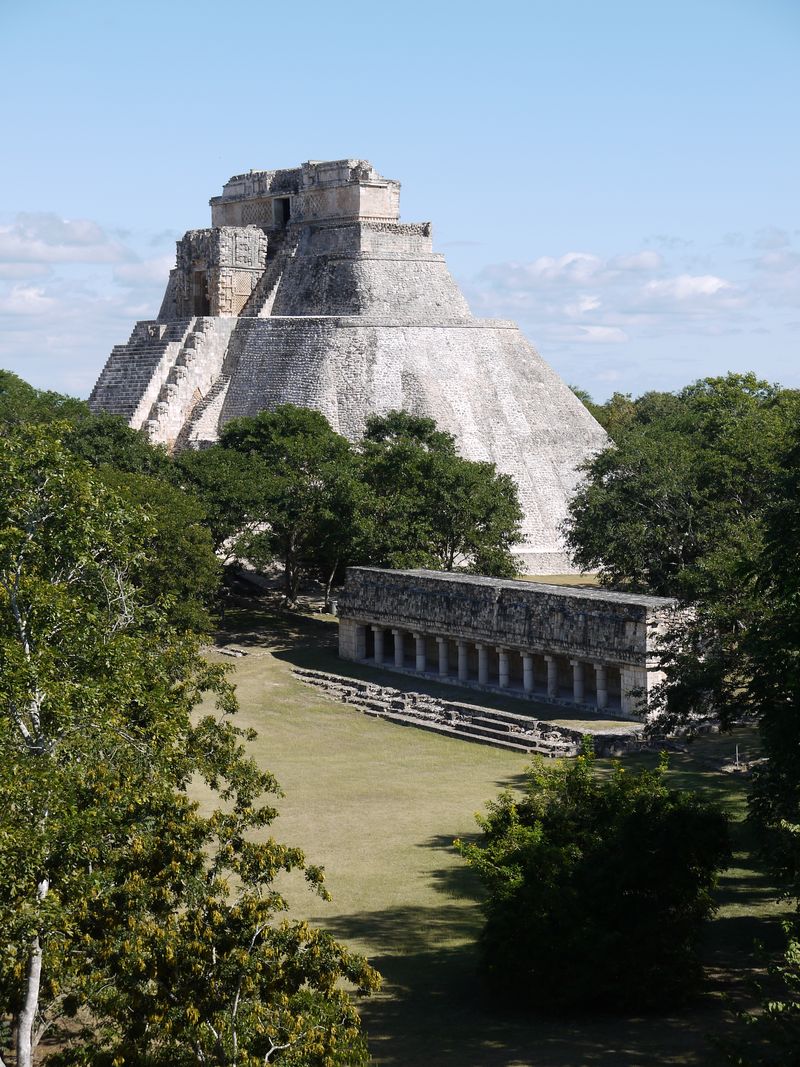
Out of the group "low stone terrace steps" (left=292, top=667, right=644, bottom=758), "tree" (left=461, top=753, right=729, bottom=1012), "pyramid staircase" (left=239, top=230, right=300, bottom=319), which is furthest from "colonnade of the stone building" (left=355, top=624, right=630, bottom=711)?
"pyramid staircase" (left=239, top=230, right=300, bottom=319)

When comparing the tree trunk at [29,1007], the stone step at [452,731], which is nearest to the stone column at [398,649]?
the stone step at [452,731]

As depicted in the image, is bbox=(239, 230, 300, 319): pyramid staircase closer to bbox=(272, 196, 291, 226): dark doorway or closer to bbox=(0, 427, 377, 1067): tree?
bbox=(272, 196, 291, 226): dark doorway

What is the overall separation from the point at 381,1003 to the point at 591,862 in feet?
8.67

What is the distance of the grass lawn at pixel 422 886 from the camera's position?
561 inches

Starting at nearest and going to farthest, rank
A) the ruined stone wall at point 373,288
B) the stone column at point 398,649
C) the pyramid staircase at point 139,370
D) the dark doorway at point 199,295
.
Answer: the stone column at point 398,649, the pyramid staircase at point 139,370, the ruined stone wall at point 373,288, the dark doorway at point 199,295

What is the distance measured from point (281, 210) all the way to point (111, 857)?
4932cm

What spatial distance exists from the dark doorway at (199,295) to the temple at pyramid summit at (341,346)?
56mm

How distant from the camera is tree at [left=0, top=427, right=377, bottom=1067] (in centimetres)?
1155

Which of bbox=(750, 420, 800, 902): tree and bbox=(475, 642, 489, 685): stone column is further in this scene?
bbox=(475, 642, 489, 685): stone column

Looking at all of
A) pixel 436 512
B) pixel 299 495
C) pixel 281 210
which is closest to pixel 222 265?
pixel 281 210

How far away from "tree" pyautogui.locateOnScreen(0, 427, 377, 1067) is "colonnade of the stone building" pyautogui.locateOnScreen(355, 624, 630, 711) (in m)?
15.2

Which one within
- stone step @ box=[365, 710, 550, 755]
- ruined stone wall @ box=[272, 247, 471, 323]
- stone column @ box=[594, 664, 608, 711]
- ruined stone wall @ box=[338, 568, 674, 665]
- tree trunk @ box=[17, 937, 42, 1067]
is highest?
ruined stone wall @ box=[272, 247, 471, 323]

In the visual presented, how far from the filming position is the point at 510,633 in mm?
30906

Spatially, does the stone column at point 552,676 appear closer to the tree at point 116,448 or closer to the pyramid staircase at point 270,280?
the tree at point 116,448
